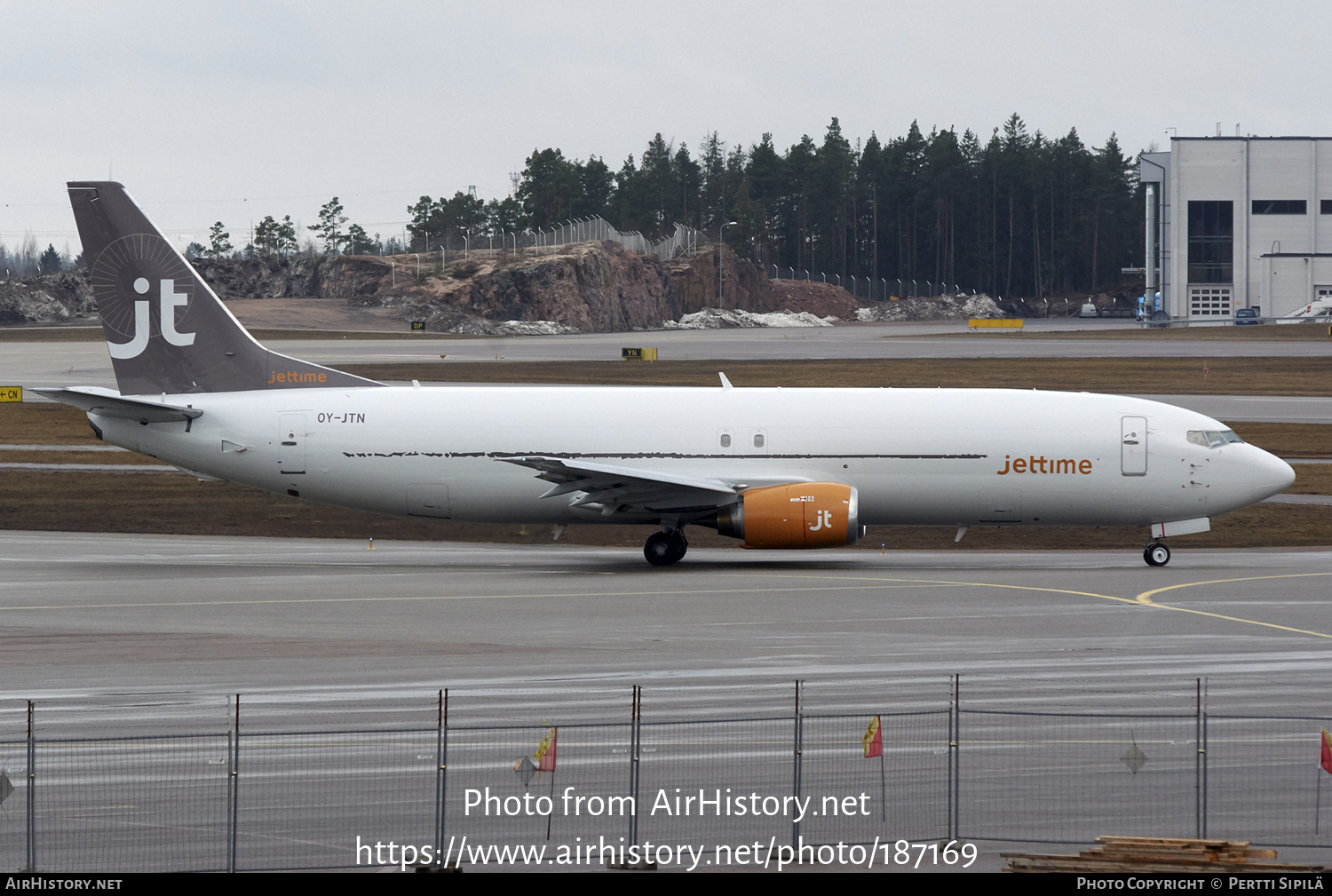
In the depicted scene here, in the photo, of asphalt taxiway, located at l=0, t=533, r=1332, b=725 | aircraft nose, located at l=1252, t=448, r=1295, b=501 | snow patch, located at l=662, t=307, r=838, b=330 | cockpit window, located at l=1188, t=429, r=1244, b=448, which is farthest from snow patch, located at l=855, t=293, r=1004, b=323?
asphalt taxiway, located at l=0, t=533, r=1332, b=725

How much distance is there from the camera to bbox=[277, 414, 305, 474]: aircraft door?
35.6 metres

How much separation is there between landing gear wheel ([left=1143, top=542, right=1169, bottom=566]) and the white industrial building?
118 meters

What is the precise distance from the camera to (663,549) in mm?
35156

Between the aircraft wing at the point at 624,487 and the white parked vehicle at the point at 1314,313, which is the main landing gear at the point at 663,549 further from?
the white parked vehicle at the point at 1314,313

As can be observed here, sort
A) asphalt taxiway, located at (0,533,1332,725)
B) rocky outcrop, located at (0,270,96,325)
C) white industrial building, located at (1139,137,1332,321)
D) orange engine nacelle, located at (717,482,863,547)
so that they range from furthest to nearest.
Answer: rocky outcrop, located at (0,270,96,325), white industrial building, located at (1139,137,1332,321), orange engine nacelle, located at (717,482,863,547), asphalt taxiway, located at (0,533,1332,725)

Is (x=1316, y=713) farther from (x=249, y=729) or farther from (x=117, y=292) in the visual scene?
(x=117, y=292)

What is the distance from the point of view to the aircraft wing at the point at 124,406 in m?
34.5

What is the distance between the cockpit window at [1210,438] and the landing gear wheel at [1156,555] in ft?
8.87

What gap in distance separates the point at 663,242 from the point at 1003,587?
154584 mm

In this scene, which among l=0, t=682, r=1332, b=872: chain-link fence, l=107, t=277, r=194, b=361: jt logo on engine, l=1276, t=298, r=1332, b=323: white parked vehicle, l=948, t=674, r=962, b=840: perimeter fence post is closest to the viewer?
l=0, t=682, r=1332, b=872: chain-link fence

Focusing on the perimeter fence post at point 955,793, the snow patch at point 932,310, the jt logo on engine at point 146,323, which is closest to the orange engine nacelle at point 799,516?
the jt logo on engine at point 146,323

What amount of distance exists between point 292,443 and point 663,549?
968cm

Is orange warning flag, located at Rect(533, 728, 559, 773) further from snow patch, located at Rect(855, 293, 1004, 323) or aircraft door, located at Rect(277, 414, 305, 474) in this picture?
snow patch, located at Rect(855, 293, 1004, 323)

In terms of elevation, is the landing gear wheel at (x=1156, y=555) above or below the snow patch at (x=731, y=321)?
below
